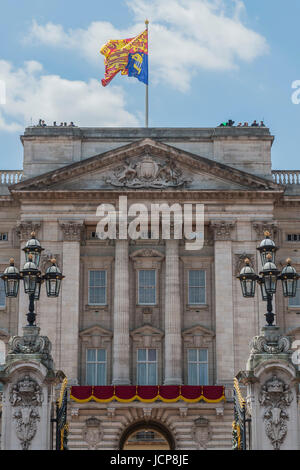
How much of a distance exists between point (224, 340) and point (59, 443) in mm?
26599

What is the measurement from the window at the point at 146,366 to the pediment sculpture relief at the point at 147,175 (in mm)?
9591

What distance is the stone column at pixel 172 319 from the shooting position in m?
48.5

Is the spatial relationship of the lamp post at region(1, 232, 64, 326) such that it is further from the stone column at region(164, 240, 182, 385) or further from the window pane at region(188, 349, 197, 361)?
the window pane at region(188, 349, 197, 361)

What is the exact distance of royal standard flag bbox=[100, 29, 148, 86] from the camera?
2071 inches

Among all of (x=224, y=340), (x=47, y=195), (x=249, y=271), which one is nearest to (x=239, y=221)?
(x=224, y=340)

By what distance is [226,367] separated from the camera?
48250mm

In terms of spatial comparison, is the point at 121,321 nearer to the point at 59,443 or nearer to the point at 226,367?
the point at 226,367

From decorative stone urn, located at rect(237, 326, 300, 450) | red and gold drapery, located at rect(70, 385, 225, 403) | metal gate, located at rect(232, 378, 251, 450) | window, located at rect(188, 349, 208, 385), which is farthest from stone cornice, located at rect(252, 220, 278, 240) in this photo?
decorative stone urn, located at rect(237, 326, 300, 450)

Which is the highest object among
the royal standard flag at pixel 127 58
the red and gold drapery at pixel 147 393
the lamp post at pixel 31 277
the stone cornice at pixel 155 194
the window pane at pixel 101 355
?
the royal standard flag at pixel 127 58

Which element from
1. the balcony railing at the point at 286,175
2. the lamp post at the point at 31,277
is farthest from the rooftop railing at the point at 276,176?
the lamp post at the point at 31,277

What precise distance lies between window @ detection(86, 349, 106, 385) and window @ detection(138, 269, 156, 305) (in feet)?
12.3

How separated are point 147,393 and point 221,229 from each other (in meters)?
10.5

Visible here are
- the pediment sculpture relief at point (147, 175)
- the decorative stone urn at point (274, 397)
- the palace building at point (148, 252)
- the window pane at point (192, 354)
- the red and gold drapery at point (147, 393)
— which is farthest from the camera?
the pediment sculpture relief at point (147, 175)

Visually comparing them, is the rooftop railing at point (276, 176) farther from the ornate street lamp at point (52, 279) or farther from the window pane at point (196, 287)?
the ornate street lamp at point (52, 279)
